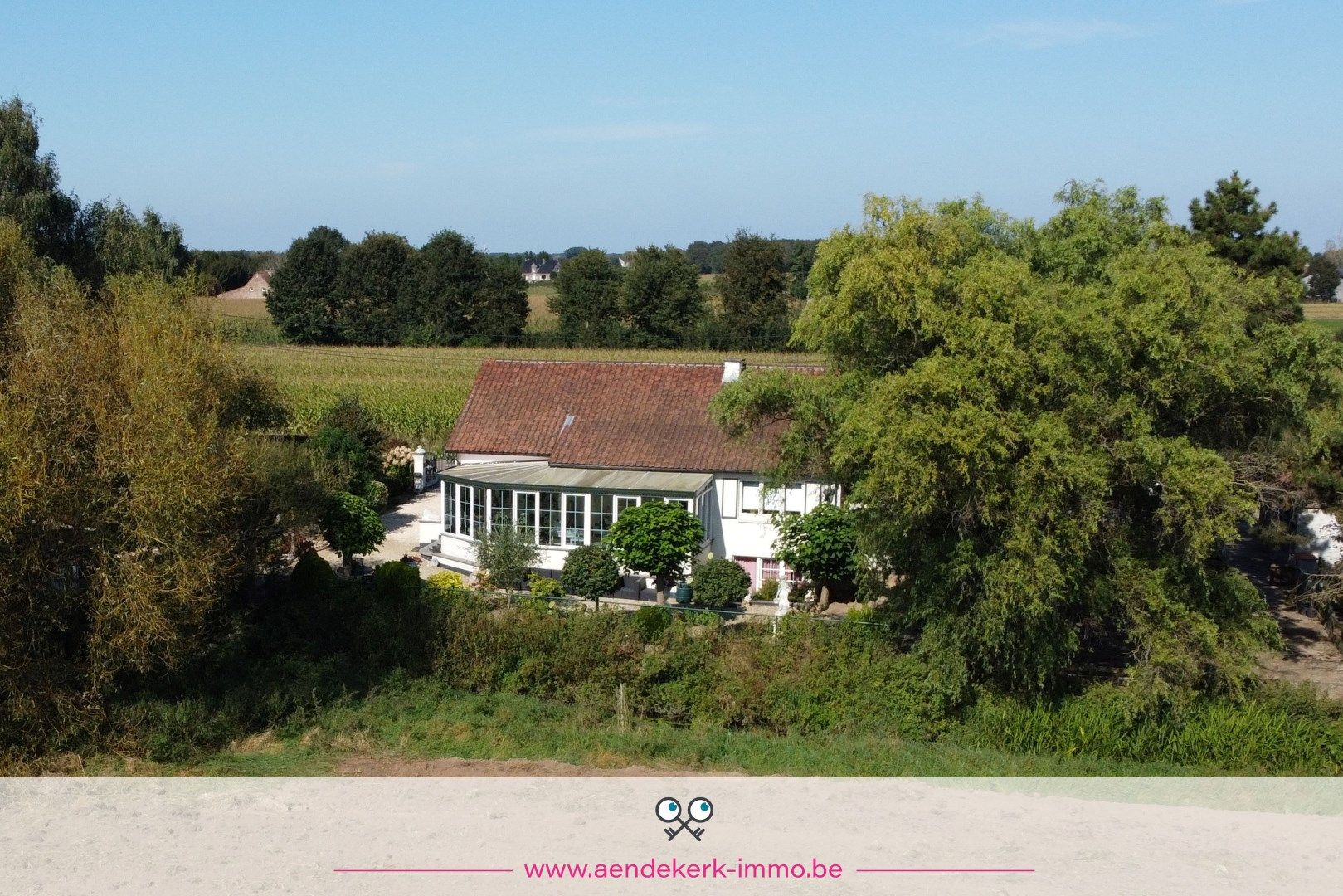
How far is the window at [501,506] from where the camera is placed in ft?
82.5

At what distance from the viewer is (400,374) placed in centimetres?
5309

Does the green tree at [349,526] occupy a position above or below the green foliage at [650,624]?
above

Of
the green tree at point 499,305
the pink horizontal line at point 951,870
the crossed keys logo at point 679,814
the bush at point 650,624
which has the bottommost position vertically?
the crossed keys logo at point 679,814

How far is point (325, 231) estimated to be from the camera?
80312 mm

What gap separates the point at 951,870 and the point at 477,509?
612 inches

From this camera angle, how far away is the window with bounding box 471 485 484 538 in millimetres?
25453

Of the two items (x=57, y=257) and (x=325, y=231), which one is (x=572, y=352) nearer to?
(x=325, y=231)

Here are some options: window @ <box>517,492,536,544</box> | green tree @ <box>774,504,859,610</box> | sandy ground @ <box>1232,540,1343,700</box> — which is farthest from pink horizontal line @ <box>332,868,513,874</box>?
window @ <box>517,492,536,544</box>

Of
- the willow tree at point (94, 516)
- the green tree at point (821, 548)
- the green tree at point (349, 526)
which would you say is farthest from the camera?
the green tree at point (349, 526)

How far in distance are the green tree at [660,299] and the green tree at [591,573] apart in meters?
51.3

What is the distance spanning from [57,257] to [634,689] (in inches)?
860

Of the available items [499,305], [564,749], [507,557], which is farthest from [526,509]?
[499,305]

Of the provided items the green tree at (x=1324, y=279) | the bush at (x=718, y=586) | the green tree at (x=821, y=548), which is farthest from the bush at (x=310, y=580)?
the green tree at (x=1324, y=279)

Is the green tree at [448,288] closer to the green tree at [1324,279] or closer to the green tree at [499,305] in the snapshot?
the green tree at [499,305]
